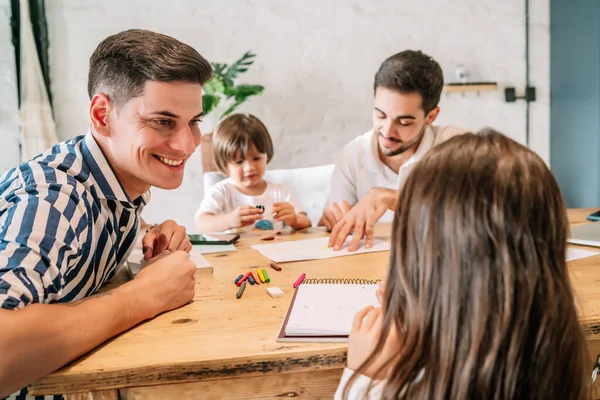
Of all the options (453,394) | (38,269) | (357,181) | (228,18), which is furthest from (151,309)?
(228,18)

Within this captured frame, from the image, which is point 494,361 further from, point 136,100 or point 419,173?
point 136,100

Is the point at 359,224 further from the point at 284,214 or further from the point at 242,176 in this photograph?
the point at 242,176

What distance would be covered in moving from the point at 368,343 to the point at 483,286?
0.17 metres

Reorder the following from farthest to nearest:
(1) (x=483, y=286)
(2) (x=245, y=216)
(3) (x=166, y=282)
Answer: (2) (x=245, y=216)
(3) (x=166, y=282)
(1) (x=483, y=286)

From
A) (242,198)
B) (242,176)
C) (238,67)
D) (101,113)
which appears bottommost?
(242,198)

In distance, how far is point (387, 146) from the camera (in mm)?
1811

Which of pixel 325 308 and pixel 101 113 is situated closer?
pixel 325 308

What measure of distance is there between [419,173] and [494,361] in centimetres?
24

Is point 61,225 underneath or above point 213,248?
above

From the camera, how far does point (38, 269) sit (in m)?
0.63

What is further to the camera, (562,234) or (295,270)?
(295,270)

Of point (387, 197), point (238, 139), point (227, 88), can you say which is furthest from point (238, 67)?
point (387, 197)

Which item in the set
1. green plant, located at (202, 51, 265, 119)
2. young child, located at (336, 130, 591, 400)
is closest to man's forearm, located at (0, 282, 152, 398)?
young child, located at (336, 130, 591, 400)

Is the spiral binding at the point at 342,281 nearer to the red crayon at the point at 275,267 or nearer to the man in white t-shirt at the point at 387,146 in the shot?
the red crayon at the point at 275,267
